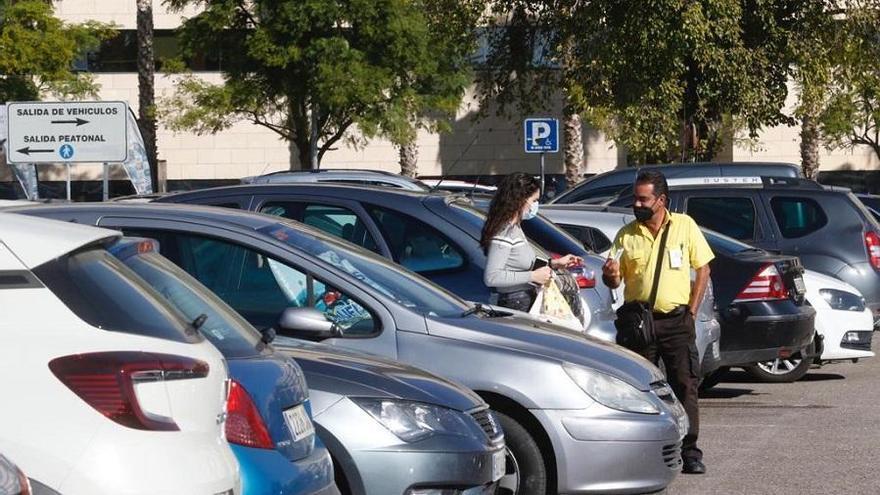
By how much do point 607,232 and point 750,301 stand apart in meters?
1.35

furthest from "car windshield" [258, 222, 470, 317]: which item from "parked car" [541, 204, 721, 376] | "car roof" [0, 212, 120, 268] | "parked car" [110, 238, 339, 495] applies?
"parked car" [541, 204, 721, 376]

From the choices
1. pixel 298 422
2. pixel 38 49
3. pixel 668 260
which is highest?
pixel 38 49

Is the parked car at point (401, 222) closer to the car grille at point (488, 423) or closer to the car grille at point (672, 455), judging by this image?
the car grille at point (672, 455)

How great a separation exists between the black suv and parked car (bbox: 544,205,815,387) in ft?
7.13

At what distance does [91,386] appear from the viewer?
406cm

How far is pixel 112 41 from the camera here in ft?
156

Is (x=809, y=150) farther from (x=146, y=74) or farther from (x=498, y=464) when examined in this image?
(x=498, y=464)

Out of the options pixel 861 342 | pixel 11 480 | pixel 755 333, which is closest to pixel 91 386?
pixel 11 480

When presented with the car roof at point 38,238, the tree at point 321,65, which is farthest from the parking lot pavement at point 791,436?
the tree at point 321,65

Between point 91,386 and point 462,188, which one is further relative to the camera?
point 462,188

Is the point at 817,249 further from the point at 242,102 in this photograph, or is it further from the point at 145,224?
the point at 242,102

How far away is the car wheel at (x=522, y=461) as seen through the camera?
7508mm

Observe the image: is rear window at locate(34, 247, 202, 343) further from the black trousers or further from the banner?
the banner

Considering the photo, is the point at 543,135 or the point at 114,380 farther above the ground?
the point at 543,135
